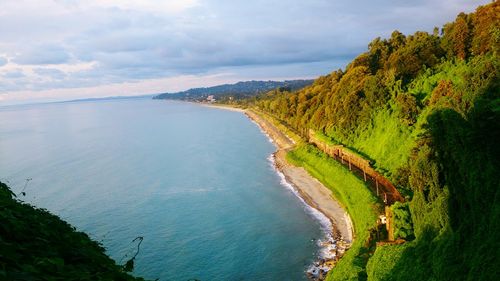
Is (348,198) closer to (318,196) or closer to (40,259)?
(318,196)

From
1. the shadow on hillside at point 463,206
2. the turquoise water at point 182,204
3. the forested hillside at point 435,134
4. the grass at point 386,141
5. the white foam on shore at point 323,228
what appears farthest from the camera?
the grass at point 386,141

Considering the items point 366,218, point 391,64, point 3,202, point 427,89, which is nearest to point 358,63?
point 391,64

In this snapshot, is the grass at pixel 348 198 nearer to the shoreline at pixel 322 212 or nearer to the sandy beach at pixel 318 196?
the sandy beach at pixel 318 196

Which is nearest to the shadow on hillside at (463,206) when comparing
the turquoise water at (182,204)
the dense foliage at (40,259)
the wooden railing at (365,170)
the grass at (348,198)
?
the grass at (348,198)

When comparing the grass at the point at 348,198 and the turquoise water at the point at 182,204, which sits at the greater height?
the grass at the point at 348,198

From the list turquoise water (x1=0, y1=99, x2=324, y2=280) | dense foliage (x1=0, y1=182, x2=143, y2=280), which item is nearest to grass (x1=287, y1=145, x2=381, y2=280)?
turquoise water (x1=0, y1=99, x2=324, y2=280)

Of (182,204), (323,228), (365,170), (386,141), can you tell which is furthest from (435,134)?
(182,204)

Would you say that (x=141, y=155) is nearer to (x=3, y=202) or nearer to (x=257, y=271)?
(x=257, y=271)
